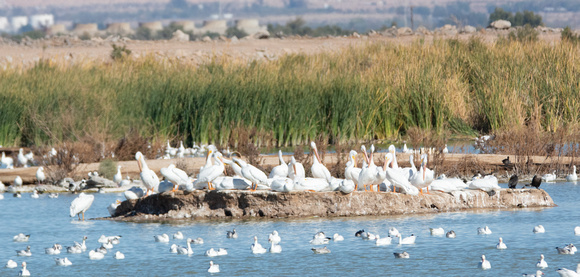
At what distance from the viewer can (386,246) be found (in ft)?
40.8

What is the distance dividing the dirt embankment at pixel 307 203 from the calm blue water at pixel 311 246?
0.32 meters

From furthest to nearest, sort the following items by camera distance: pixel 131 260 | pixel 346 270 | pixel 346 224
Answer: pixel 346 224
pixel 131 260
pixel 346 270

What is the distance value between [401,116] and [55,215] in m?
13.0

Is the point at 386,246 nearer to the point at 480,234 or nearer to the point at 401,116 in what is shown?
the point at 480,234

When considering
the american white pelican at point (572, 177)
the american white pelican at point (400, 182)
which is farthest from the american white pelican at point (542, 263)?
the american white pelican at point (572, 177)

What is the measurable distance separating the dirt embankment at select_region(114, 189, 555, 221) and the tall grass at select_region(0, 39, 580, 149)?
27.4ft

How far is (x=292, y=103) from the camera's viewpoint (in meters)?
25.5

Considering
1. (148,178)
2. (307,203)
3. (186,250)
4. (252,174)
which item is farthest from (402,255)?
(148,178)

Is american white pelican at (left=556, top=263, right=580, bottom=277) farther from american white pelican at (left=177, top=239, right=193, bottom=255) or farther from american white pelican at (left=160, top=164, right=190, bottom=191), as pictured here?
american white pelican at (left=160, top=164, right=190, bottom=191)

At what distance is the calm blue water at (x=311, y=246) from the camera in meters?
11.3

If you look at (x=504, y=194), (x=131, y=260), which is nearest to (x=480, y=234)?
(x=504, y=194)

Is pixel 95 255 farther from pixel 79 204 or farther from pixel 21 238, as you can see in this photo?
pixel 79 204

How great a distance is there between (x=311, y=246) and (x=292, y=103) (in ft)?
43.5

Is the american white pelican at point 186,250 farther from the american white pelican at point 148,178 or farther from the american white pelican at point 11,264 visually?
the american white pelican at point 148,178
